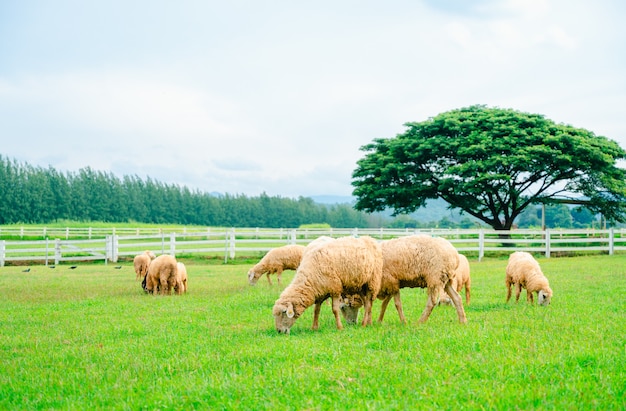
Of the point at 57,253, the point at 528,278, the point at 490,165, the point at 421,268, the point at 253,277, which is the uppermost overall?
the point at 490,165

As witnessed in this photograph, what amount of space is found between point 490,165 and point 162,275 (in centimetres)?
1980

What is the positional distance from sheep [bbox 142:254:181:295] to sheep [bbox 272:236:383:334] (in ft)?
18.7

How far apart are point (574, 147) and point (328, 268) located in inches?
957

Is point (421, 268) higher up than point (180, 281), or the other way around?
point (421, 268)

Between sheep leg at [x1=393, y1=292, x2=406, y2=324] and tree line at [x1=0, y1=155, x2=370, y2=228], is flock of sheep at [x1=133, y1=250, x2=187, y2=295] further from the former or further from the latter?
tree line at [x1=0, y1=155, x2=370, y2=228]

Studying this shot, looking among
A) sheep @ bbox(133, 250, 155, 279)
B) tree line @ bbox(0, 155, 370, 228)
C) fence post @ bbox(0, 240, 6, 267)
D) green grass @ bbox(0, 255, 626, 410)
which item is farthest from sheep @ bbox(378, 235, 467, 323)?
tree line @ bbox(0, 155, 370, 228)

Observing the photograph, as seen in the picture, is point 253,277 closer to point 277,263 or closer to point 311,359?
point 277,263

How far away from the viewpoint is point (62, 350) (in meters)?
6.59

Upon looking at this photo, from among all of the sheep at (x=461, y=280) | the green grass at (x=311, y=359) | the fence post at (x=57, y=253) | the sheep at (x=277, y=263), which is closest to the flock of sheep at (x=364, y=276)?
the green grass at (x=311, y=359)

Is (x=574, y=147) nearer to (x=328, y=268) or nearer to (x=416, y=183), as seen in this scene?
(x=416, y=183)

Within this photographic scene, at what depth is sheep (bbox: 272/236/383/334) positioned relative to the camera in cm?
752

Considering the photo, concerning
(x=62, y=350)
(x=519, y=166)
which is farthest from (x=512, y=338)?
(x=519, y=166)

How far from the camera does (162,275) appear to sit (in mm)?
12508

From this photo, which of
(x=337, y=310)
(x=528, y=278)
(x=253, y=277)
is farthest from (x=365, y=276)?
(x=253, y=277)
